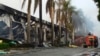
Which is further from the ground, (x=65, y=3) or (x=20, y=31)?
(x=65, y=3)

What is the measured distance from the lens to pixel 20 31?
196ft

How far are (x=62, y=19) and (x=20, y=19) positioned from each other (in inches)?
655

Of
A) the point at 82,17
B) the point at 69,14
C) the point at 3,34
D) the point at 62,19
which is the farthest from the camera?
the point at 82,17

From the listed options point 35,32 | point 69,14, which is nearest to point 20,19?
point 35,32

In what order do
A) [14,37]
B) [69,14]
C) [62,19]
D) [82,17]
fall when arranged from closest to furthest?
1. [14,37]
2. [62,19]
3. [69,14]
4. [82,17]

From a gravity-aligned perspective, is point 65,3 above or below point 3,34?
above

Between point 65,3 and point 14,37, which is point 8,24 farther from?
point 65,3

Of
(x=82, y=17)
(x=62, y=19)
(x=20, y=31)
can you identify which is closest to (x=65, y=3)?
(x=62, y=19)

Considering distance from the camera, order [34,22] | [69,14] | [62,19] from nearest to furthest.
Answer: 1. [34,22]
2. [62,19]
3. [69,14]

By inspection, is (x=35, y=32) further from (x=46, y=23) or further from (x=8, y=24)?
(x=8, y=24)

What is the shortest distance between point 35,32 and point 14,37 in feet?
46.4

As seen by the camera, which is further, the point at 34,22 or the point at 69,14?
the point at 69,14

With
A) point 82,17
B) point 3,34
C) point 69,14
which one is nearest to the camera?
point 3,34

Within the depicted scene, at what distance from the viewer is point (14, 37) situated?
181ft
